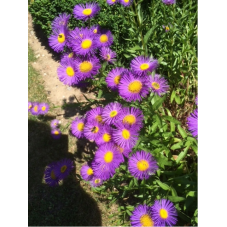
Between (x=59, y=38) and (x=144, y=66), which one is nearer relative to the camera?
(x=144, y=66)

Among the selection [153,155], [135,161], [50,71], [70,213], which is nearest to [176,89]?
[153,155]

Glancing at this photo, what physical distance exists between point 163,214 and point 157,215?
40 mm

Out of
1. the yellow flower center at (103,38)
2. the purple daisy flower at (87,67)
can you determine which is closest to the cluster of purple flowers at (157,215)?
the purple daisy flower at (87,67)

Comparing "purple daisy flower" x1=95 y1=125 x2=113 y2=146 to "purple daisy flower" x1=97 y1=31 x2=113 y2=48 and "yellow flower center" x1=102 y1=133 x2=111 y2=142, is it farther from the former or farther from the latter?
"purple daisy flower" x1=97 y1=31 x2=113 y2=48

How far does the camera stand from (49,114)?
306 cm

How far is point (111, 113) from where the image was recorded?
4.46 feet

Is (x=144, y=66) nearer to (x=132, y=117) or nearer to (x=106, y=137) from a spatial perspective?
(x=132, y=117)

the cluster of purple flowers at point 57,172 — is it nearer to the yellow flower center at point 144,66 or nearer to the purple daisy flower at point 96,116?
the purple daisy flower at point 96,116

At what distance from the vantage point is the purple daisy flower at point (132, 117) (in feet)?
4.11

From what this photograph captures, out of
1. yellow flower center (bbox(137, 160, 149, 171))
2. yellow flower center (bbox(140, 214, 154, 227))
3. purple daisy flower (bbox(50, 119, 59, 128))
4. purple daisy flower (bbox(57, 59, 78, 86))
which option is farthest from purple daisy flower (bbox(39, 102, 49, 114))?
yellow flower center (bbox(140, 214, 154, 227))

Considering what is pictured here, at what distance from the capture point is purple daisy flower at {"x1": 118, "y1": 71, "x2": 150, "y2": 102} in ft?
4.15

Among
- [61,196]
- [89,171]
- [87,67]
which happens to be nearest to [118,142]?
[87,67]

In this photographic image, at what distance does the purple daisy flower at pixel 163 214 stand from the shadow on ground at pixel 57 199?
3.66 ft

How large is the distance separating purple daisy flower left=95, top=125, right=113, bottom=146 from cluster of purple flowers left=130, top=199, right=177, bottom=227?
1.46 ft
